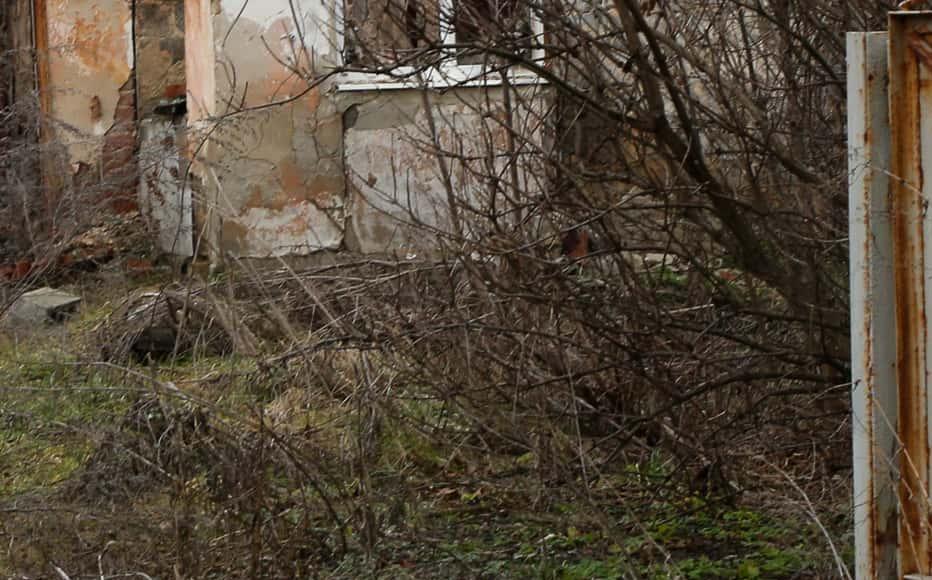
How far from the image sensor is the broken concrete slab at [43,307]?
Answer: 29.2 ft

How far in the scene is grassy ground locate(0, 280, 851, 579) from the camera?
14.2ft

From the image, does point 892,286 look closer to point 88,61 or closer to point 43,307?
point 43,307

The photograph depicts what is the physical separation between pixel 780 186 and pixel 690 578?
1433 millimetres

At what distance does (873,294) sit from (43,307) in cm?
755

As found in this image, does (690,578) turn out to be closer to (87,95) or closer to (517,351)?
(517,351)

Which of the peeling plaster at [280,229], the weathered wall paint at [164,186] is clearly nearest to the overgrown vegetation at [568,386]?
the peeling plaster at [280,229]

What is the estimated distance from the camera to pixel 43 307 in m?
9.16

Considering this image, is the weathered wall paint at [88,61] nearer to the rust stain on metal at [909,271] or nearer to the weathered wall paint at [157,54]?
the weathered wall paint at [157,54]

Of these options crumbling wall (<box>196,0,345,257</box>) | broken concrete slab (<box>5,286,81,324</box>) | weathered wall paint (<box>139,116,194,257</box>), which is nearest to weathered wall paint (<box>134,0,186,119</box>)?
weathered wall paint (<box>139,116,194,257</box>)

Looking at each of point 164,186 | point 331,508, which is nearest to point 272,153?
point 164,186

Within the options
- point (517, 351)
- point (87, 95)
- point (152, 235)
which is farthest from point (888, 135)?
point (87, 95)

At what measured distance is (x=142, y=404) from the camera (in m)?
4.82

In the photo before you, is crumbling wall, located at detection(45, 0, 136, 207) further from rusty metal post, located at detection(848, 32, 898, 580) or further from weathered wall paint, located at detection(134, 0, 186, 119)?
rusty metal post, located at detection(848, 32, 898, 580)

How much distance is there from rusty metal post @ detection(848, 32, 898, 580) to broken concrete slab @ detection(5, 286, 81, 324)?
7.01 m
